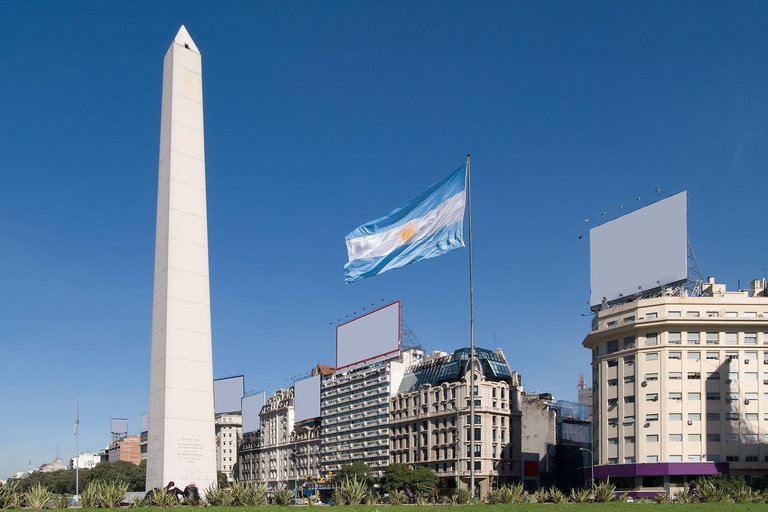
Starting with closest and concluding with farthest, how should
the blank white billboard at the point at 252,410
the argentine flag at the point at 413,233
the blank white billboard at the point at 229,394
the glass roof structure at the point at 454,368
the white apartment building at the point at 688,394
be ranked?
the argentine flag at the point at 413,233
the white apartment building at the point at 688,394
the glass roof structure at the point at 454,368
the blank white billboard at the point at 252,410
the blank white billboard at the point at 229,394

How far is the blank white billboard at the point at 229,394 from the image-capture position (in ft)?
487

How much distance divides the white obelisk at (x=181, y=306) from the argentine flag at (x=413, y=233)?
6792mm

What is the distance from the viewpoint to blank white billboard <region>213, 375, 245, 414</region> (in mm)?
148500

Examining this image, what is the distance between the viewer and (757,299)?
66000 millimetres

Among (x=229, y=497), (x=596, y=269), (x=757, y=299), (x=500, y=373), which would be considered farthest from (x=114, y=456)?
(x=229, y=497)

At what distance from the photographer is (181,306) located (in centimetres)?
3241

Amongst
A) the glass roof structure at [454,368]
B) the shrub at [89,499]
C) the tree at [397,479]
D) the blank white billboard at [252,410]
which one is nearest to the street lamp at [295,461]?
the blank white billboard at [252,410]

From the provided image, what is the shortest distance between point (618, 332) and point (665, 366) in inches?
201

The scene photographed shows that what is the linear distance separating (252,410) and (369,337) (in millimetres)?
46516

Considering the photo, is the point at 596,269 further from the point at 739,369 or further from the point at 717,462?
the point at 717,462

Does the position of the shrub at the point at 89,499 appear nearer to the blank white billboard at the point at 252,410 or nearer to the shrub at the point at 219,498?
the shrub at the point at 219,498

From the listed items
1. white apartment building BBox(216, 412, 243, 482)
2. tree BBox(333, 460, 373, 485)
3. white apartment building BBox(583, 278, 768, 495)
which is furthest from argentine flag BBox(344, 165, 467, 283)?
white apartment building BBox(216, 412, 243, 482)

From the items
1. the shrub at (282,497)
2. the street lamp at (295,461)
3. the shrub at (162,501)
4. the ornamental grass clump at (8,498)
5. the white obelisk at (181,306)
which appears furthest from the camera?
the street lamp at (295,461)

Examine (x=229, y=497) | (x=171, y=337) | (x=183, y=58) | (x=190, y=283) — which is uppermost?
(x=183, y=58)
